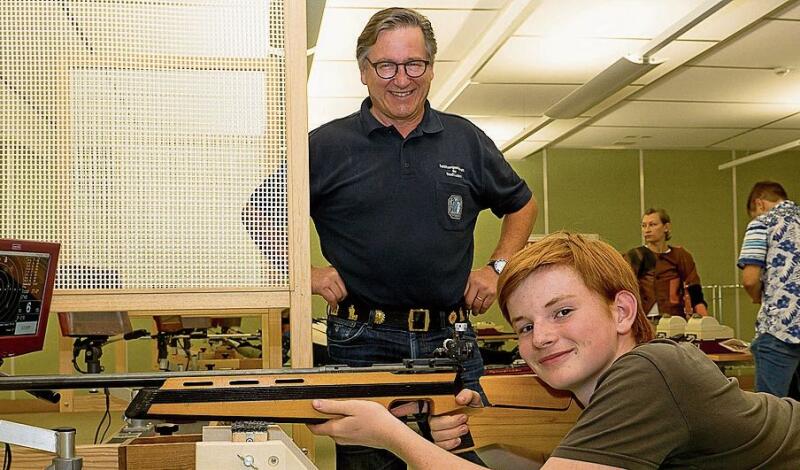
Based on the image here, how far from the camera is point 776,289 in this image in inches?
153

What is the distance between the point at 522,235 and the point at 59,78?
3.73ft

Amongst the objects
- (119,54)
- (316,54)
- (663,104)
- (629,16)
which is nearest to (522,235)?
(119,54)

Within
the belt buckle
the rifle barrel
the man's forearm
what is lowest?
the rifle barrel

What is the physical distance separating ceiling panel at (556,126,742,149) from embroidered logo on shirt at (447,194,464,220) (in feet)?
21.5

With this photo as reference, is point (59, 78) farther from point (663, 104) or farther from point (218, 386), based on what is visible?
point (663, 104)

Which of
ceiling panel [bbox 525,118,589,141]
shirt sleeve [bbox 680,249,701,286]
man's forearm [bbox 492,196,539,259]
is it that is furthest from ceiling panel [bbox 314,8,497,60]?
man's forearm [bbox 492,196,539,259]

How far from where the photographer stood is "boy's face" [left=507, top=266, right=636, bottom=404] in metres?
1.27

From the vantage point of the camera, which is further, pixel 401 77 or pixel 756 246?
pixel 756 246

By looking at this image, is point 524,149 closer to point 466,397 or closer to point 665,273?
point 665,273

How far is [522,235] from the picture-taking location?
6.86 ft

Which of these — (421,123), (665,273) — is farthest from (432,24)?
(421,123)

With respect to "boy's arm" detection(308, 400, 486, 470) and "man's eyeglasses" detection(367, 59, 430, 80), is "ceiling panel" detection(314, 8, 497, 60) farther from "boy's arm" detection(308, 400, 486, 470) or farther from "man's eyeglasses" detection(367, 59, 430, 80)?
"boy's arm" detection(308, 400, 486, 470)

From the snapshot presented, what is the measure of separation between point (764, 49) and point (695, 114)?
228 centimetres

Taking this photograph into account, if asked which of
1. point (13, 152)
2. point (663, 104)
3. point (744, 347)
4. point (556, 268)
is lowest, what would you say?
point (744, 347)
